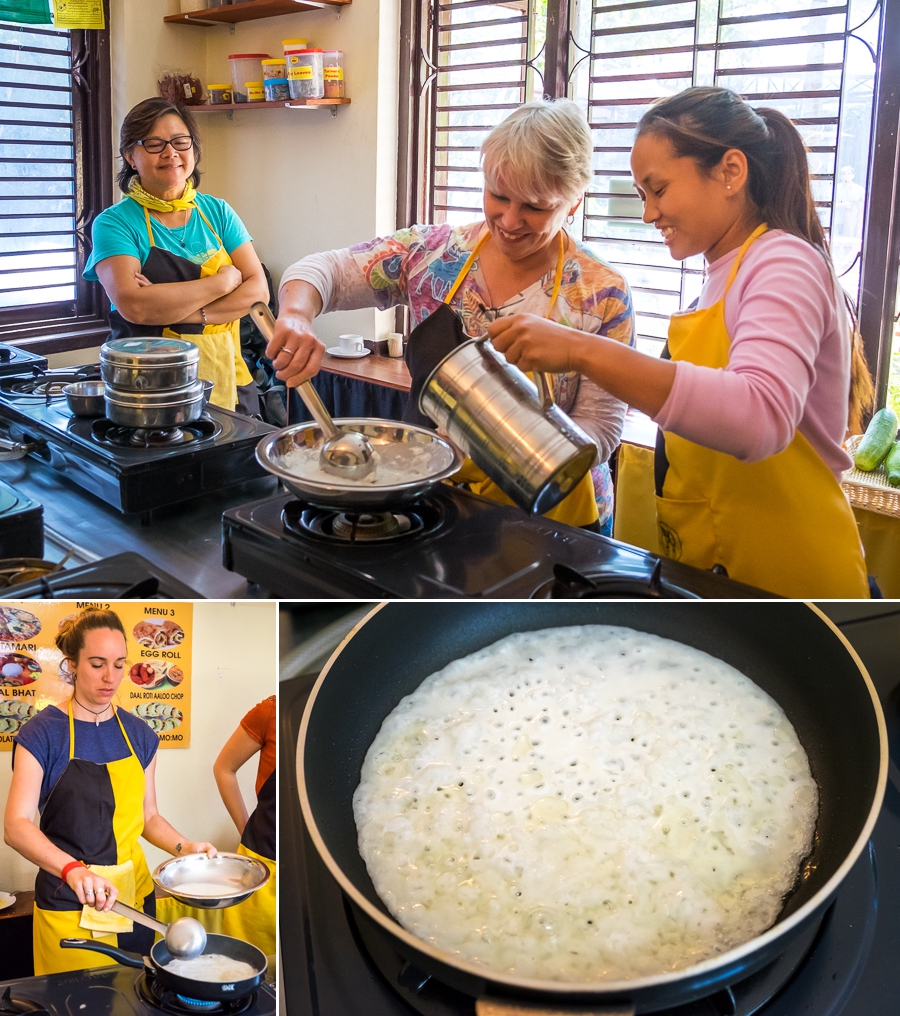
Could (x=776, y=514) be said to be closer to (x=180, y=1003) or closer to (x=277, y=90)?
(x=180, y=1003)

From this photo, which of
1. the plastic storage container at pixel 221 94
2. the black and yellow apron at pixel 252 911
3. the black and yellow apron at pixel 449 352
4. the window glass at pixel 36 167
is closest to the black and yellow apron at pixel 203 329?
the plastic storage container at pixel 221 94

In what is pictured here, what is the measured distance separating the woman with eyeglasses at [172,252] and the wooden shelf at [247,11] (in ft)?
1.39

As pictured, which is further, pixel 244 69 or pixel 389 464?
pixel 244 69

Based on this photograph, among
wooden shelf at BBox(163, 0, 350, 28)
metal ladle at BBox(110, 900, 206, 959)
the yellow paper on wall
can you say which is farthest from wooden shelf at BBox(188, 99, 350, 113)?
metal ladle at BBox(110, 900, 206, 959)

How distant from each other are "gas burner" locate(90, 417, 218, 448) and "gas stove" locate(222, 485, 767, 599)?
303 millimetres

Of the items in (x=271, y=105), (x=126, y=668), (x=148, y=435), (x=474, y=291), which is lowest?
(x=126, y=668)

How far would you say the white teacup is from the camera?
279 cm

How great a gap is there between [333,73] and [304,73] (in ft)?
0.36

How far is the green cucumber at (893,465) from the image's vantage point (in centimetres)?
180

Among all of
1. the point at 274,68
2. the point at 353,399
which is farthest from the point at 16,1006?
the point at 274,68

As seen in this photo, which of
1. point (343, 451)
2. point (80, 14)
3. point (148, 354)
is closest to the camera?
point (343, 451)

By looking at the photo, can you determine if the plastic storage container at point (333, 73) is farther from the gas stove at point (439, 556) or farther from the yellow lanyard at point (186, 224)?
the gas stove at point (439, 556)

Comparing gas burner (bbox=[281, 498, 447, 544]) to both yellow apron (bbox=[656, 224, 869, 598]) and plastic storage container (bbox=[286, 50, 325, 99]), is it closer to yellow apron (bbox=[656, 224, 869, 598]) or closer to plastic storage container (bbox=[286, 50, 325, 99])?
yellow apron (bbox=[656, 224, 869, 598])

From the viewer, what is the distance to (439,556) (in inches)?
34.7
